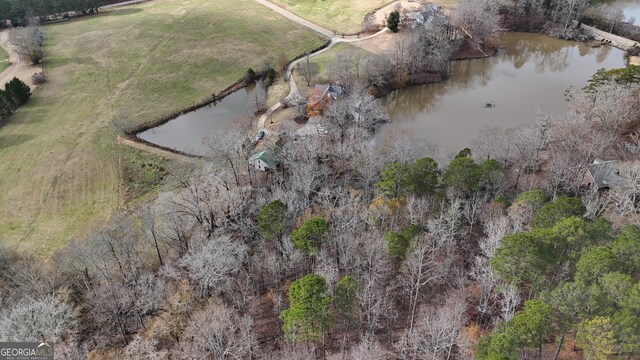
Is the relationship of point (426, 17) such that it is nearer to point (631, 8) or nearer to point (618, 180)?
point (618, 180)

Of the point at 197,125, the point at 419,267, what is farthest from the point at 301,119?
the point at 419,267

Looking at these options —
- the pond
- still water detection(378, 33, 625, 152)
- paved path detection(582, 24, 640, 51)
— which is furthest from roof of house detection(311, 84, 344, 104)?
paved path detection(582, 24, 640, 51)

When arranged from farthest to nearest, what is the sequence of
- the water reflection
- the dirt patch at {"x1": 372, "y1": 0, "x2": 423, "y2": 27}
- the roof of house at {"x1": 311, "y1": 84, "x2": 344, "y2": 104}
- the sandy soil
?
1. the water reflection
2. the dirt patch at {"x1": 372, "y1": 0, "x2": 423, "y2": 27}
3. the sandy soil
4. the roof of house at {"x1": 311, "y1": 84, "x2": 344, "y2": 104}

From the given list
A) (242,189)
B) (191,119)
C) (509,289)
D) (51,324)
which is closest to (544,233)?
(509,289)

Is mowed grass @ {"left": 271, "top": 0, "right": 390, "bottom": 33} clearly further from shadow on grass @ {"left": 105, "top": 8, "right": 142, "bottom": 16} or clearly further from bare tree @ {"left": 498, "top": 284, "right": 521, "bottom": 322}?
bare tree @ {"left": 498, "top": 284, "right": 521, "bottom": 322}

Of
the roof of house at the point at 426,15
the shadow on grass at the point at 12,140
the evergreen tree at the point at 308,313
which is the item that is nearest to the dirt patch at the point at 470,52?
the roof of house at the point at 426,15

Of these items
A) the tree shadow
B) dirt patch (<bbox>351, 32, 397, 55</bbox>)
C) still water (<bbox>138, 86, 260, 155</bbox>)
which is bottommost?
still water (<bbox>138, 86, 260, 155</bbox>)
